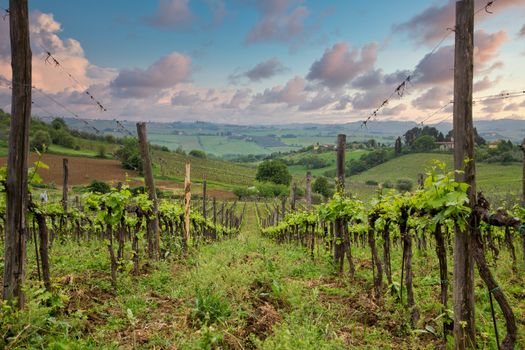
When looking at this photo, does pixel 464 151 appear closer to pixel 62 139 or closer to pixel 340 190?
pixel 340 190

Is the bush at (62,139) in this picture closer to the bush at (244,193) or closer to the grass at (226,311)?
the bush at (244,193)

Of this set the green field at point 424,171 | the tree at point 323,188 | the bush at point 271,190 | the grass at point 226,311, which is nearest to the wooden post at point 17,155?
the grass at point 226,311

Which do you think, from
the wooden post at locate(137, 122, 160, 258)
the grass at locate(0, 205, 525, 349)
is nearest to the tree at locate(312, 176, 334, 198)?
the wooden post at locate(137, 122, 160, 258)

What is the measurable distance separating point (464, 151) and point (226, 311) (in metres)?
4.14

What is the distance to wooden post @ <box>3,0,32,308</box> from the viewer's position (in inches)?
194

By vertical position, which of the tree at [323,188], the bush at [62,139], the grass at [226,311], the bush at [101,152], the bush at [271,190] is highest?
the bush at [62,139]

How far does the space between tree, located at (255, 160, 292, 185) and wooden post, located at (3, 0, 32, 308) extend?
8452 centimetres

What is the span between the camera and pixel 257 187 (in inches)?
3211

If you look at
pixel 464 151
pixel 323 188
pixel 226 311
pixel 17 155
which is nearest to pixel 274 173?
pixel 323 188

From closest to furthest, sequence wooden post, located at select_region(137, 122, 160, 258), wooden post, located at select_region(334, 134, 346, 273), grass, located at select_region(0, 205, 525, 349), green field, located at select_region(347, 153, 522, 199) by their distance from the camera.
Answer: grass, located at select_region(0, 205, 525, 349)
wooden post, located at select_region(334, 134, 346, 273)
wooden post, located at select_region(137, 122, 160, 258)
green field, located at select_region(347, 153, 522, 199)

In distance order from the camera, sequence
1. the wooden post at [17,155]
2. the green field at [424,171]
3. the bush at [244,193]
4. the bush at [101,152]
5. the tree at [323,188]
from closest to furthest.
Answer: the wooden post at [17,155], the green field at [424,171], the tree at [323,188], the bush at [244,193], the bush at [101,152]

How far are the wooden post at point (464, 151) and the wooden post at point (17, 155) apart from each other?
574 cm

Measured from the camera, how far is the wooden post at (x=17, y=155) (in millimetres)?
4926

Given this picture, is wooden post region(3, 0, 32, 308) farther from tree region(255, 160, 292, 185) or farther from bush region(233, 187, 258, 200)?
tree region(255, 160, 292, 185)
